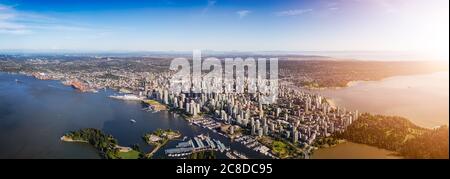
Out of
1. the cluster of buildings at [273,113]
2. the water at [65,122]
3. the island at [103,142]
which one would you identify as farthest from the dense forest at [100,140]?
the cluster of buildings at [273,113]

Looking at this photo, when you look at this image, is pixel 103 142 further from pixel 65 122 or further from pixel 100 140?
pixel 65 122

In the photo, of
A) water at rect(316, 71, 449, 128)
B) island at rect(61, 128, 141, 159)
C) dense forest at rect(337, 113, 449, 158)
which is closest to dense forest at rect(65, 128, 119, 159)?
island at rect(61, 128, 141, 159)

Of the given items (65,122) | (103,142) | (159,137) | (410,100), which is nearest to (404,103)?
(410,100)

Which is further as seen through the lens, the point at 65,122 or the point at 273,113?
the point at 273,113

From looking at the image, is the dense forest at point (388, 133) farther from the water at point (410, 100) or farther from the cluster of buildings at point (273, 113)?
the cluster of buildings at point (273, 113)
